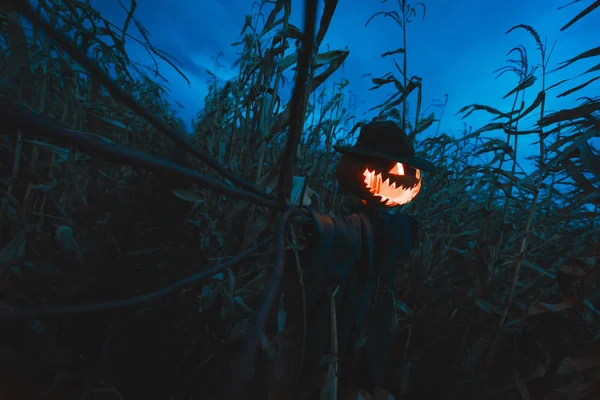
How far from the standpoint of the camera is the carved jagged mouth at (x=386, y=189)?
97 centimetres

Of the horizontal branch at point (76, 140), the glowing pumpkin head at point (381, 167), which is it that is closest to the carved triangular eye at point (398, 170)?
the glowing pumpkin head at point (381, 167)

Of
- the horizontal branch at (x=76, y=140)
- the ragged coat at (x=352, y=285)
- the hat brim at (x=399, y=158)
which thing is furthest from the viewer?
the hat brim at (x=399, y=158)

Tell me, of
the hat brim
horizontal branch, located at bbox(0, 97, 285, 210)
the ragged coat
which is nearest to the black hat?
the hat brim

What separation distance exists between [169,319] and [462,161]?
2026 millimetres

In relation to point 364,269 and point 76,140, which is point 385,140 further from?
point 76,140

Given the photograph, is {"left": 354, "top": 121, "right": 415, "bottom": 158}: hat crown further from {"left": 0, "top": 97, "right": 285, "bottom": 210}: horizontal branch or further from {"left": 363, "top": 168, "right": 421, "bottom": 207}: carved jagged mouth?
{"left": 0, "top": 97, "right": 285, "bottom": 210}: horizontal branch

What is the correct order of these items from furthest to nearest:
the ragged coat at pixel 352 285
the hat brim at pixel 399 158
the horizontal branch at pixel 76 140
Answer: the hat brim at pixel 399 158
the ragged coat at pixel 352 285
the horizontal branch at pixel 76 140

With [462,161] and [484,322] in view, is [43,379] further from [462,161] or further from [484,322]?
[462,161]

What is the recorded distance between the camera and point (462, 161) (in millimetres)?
2207

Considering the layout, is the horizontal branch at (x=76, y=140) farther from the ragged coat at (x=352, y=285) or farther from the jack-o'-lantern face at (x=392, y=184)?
the jack-o'-lantern face at (x=392, y=184)

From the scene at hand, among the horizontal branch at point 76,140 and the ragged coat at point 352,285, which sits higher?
the horizontal branch at point 76,140

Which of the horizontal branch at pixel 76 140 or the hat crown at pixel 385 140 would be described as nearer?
the horizontal branch at pixel 76 140

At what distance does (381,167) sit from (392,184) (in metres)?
0.06

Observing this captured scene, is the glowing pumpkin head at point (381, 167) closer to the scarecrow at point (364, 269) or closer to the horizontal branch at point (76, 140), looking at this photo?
the scarecrow at point (364, 269)
